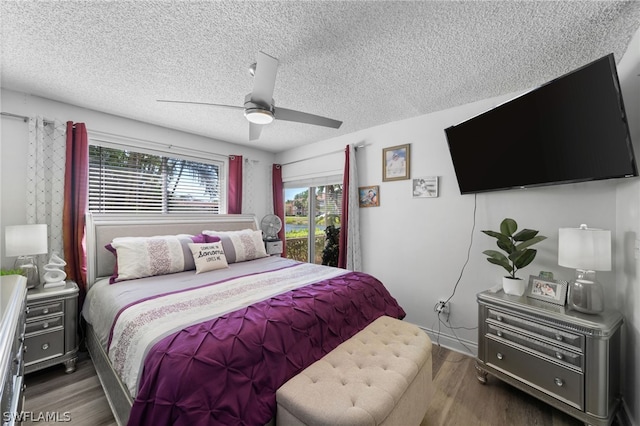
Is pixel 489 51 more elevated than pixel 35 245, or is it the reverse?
pixel 489 51

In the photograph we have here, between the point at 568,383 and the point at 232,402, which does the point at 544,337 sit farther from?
the point at 232,402

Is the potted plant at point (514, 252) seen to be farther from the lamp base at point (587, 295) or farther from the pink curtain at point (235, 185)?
the pink curtain at point (235, 185)

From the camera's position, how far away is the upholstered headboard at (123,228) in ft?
8.31

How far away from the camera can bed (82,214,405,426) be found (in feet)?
3.66

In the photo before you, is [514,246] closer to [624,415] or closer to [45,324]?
[624,415]

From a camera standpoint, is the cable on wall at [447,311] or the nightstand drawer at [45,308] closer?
the nightstand drawer at [45,308]

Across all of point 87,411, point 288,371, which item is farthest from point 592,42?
point 87,411

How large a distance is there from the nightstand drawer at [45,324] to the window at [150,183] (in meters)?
1.20

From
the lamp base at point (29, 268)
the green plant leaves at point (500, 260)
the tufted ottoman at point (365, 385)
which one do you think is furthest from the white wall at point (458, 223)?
the lamp base at point (29, 268)

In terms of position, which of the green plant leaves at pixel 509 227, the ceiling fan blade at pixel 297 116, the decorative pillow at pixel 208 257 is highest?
the ceiling fan blade at pixel 297 116

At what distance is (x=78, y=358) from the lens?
2.33 metres

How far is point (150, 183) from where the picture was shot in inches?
129

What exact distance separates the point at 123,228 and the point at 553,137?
154 inches

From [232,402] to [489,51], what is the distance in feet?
8.36
